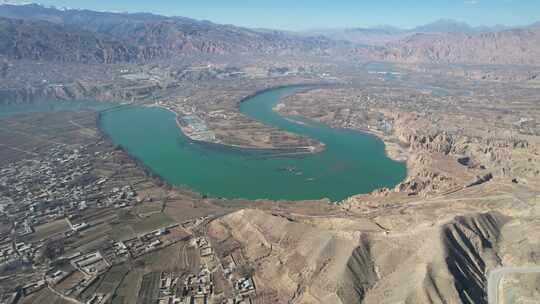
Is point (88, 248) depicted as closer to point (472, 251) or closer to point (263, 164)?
point (263, 164)

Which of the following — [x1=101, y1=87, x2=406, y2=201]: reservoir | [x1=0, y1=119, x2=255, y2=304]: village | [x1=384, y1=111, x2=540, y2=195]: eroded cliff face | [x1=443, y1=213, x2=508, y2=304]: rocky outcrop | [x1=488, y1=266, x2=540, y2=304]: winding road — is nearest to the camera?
[x1=443, y1=213, x2=508, y2=304]: rocky outcrop

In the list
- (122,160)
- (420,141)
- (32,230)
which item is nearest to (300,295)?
(32,230)

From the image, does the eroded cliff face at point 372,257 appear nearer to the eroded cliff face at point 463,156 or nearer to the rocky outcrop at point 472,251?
the rocky outcrop at point 472,251

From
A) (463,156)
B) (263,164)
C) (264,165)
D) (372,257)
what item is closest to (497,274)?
(372,257)

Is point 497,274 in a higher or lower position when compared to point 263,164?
higher

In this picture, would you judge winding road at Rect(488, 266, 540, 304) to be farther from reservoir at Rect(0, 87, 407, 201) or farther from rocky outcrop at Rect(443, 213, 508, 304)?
reservoir at Rect(0, 87, 407, 201)

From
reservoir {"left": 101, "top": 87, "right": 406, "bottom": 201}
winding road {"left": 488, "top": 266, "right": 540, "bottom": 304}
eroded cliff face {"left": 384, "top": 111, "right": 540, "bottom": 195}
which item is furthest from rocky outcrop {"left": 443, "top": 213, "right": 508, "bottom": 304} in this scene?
reservoir {"left": 101, "top": 87, "right": 406, "bottom": 201}

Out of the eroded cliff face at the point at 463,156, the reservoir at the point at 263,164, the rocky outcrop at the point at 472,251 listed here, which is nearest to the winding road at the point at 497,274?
the rocky outcrop at the point at 472,251

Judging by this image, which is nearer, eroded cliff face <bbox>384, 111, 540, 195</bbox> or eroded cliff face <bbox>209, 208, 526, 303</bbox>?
eroded cliff face <bbox>209, 208, 526, 303</bbox>
